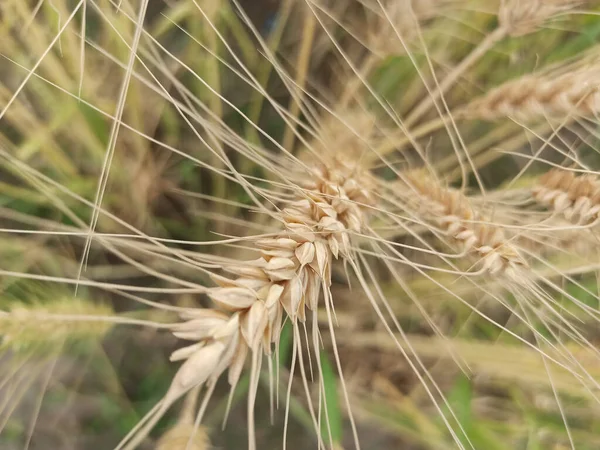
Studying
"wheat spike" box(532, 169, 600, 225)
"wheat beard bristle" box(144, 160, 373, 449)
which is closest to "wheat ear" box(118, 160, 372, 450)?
"wheat beard bristle" box(144, 160, 373, 449)

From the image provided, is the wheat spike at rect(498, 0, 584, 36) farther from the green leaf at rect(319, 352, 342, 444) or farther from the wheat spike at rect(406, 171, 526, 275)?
the green leaf at rect(319, 352, 342, 444)

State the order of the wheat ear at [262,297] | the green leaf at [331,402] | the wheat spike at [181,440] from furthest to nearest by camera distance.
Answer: the green leaf at [331,402]
the wheat spike at [181,440]
the wheat ear at [262,297]

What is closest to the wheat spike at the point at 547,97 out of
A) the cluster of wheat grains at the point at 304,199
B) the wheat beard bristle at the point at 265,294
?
the cluster of wheat grains at the point at 304,199

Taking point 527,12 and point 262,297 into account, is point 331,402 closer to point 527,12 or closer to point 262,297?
point 262,297

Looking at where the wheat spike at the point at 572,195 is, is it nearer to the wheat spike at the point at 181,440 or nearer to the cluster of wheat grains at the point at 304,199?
the cluster of wheat grains at the point at 304,199

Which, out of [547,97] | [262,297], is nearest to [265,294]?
[262,297]

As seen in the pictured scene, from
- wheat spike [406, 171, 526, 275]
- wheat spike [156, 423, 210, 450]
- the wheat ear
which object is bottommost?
wheat spike [156, 423, 210, 450]

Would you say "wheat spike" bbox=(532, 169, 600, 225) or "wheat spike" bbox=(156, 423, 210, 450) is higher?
"wheat spike" bbox=(532, 169, 600, 225)
